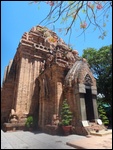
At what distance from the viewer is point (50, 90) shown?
12172mm

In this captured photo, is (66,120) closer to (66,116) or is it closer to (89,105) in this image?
(66,116)

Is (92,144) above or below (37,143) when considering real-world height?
above

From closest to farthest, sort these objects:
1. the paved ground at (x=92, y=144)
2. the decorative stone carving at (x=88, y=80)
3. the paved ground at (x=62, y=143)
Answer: the paved ground at (x=92, y=144)
the paved ground at (x=62, y=143)
the decorative stone carving at (x=88, y=80)

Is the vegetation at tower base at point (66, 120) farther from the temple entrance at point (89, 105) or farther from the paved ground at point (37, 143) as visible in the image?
the temple entrance at point (89, 105)

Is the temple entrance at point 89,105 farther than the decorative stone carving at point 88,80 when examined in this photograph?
Yes

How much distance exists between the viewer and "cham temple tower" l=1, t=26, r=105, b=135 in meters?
10.2

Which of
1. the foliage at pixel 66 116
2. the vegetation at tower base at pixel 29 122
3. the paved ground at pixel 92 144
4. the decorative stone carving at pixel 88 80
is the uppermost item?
the decorative stone carving at pixel 88 80

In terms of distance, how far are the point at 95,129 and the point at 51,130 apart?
2.98m

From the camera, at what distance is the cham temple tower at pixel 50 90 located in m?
10.2

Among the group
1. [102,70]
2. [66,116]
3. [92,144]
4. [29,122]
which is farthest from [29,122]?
[102,70]

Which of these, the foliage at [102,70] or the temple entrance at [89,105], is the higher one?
the foliage at [102,70]

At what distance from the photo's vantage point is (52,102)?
11547 millimetres

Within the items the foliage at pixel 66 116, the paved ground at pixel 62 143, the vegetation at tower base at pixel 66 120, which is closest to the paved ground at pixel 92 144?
the paved ground at pixel 62 143

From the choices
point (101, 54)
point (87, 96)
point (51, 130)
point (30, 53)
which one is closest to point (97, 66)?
point (101, 54)
